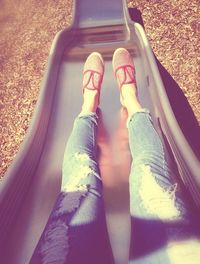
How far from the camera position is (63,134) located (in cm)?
149

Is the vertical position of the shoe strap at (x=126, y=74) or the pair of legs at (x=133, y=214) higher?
the shoe strap at (x=126, y=74)

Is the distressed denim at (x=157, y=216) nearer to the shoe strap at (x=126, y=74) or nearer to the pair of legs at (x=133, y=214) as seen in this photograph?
the pair of legs at (x=133, y=214)

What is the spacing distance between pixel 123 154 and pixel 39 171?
0.36 meters

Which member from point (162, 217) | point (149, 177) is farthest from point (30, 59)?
point (162, 217)

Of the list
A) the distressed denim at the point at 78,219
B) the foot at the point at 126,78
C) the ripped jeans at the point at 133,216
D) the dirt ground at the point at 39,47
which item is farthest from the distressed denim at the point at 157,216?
the dirt ground at the point at 39,47

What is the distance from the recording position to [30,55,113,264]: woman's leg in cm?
82

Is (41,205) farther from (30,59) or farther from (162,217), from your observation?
(30,59)

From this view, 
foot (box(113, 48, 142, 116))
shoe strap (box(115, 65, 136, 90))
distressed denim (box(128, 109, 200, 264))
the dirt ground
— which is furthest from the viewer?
the dirt ground

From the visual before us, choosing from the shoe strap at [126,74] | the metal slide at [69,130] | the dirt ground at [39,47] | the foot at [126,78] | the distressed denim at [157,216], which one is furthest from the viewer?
the dirt ground at [39,47]

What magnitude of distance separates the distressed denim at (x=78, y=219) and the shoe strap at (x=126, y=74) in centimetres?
45

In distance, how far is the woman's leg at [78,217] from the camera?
82 centimetres

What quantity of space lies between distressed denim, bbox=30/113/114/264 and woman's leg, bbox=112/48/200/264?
0.10m

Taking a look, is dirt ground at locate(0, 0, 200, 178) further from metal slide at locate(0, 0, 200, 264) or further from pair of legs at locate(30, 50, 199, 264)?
pair of legs at locate(30, 50, 199, 264)

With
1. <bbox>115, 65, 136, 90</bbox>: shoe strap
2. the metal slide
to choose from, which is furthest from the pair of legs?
<bbox>115, 65, 136, 90</bbox>: shoe strap
